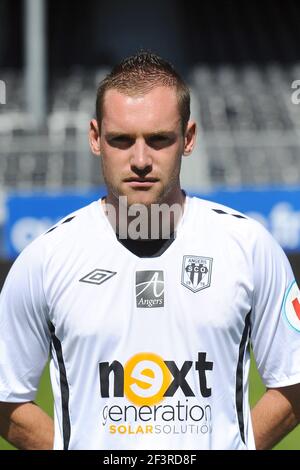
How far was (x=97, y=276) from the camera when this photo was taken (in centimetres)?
243

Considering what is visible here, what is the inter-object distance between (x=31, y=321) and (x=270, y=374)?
0.66 m

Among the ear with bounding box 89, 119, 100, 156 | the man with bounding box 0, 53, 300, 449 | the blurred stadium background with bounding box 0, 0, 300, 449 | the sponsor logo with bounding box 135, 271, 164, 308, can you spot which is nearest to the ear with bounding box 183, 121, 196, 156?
the man with bounding box 0, 53, 300, 449

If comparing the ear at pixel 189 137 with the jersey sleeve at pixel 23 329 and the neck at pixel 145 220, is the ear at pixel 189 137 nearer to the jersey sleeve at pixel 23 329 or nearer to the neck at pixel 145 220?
the neck at pixel 145 220

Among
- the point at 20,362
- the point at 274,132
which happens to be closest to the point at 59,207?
the point at 274,132

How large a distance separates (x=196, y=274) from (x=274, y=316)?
235mm

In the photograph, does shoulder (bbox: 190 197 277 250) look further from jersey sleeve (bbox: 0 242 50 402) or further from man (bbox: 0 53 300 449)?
jersey sleeve (bbox: 0 242 50 402)

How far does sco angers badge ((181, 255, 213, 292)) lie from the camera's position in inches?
94.4

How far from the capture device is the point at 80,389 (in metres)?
2.35

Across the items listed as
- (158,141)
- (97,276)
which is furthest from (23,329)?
(158,141)

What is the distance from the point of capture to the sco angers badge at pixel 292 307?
2.42m

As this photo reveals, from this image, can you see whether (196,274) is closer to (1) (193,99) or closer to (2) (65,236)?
(2) (65,236)

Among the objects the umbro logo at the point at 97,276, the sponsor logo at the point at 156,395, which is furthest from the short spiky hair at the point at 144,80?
the sponsor logo at the point at 156,395

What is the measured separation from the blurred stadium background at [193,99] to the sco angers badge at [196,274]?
3.19 meters
